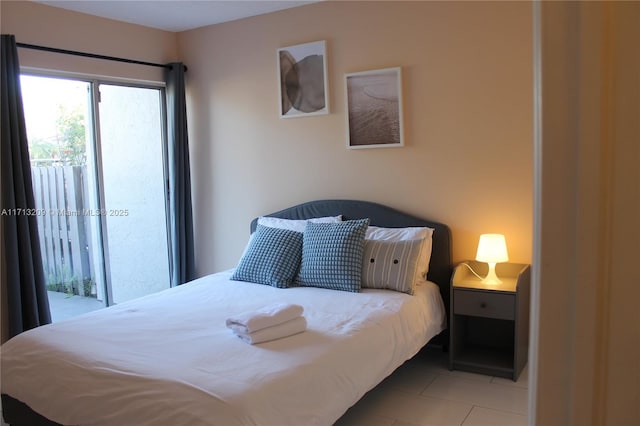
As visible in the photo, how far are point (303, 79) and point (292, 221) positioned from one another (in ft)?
3.74

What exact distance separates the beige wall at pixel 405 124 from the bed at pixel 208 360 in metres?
0.82

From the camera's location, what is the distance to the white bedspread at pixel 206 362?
2029 mm

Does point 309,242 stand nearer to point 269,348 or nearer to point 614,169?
point 269,348

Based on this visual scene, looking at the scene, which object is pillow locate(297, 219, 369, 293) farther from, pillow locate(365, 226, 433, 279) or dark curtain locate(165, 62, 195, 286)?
dark curtain locate(165, 62, 195, 286)

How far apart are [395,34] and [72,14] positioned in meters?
2.47

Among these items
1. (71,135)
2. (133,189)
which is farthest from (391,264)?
(71,135)

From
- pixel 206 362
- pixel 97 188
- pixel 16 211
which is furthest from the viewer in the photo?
pixel 97 188

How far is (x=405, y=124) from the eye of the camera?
383cm

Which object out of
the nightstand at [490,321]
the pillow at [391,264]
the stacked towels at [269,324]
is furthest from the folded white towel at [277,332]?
the nightstand at [490,321]

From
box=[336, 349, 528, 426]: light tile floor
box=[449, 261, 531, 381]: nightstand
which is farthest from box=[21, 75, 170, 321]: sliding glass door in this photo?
box=[449, 261, 531, 381]: nightstand

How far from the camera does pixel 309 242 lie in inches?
145

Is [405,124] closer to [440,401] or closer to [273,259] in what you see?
[273,259]

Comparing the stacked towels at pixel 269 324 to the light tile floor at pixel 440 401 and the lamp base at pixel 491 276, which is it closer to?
the light tile floor at pixel 440 401

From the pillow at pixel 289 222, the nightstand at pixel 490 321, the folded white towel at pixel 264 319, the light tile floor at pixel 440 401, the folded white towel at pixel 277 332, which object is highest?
the pillow at pixel 289 222
